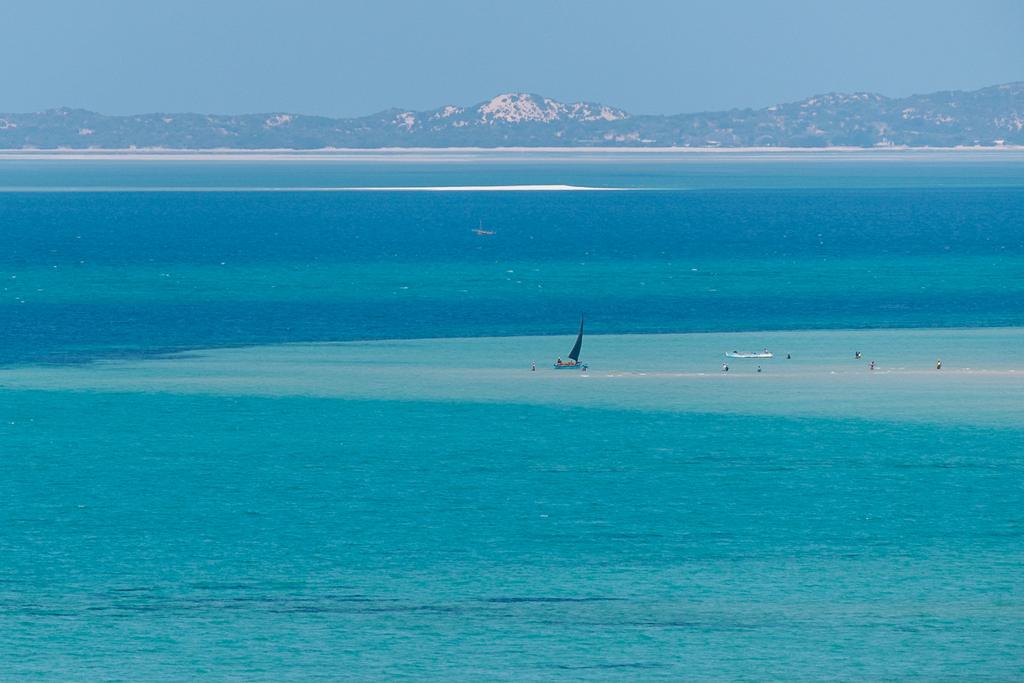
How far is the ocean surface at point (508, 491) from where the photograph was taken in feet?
79.5

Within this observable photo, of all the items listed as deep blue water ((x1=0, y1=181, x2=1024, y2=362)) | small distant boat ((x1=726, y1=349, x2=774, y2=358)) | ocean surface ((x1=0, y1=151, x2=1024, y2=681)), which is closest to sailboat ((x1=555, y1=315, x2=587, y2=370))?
ocean surface ((x1=0, y1=151, x2=1024, y2=681))

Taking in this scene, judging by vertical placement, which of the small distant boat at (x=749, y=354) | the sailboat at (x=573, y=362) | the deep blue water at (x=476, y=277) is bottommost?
the deep blue water at (x=476, y=277)

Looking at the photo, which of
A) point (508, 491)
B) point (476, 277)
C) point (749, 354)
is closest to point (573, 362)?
point (749, 354)

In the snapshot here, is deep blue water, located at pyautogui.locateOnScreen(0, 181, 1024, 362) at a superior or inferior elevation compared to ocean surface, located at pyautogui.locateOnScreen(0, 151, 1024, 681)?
inferior

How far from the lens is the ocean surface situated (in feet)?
79.5

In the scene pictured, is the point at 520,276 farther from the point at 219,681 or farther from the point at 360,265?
the point at 219,681

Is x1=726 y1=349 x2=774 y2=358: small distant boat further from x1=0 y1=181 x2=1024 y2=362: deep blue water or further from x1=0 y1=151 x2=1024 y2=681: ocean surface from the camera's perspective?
x1=0 y1=181 x2=1024 y2=362: deep blue water

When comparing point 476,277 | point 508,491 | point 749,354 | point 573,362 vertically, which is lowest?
point 476,277

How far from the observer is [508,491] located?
34688 mm

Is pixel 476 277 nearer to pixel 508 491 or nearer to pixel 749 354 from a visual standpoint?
pixel 749 354

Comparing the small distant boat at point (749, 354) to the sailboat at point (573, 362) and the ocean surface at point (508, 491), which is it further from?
the sailboat at point (573, 362)

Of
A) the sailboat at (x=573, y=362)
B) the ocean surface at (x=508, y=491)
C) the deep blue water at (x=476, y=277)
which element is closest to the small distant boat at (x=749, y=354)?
the ocean surface at (x=508, y=491)

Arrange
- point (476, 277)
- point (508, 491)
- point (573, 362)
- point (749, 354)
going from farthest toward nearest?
point (476, 277) → point (749, 354) → point (573, 362) → point (508, 491)

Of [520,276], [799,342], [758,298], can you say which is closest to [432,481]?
[799,342]
